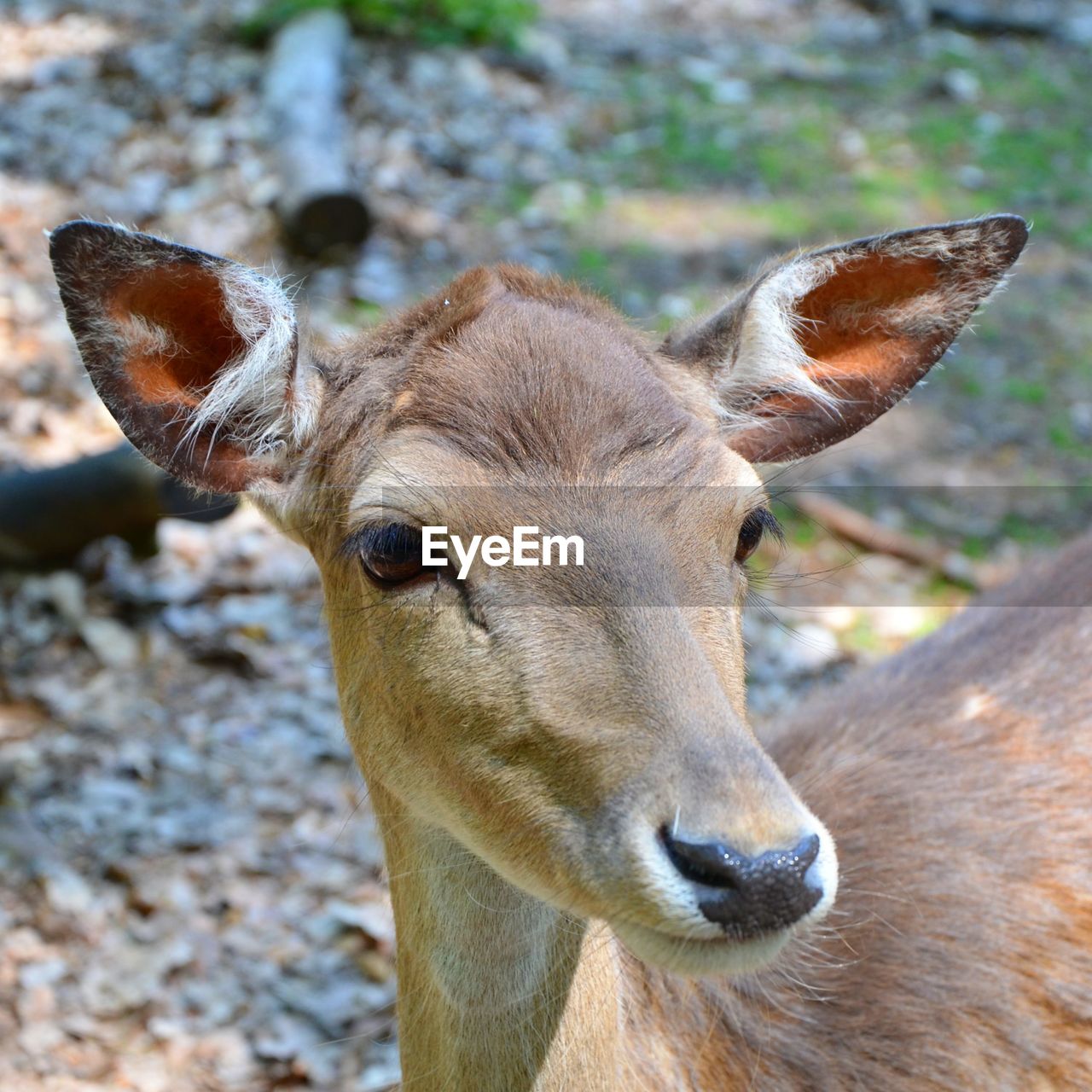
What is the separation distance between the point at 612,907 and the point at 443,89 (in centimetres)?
887

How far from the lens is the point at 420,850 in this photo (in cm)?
295

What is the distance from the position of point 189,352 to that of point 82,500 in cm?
299

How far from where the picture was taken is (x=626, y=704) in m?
2.36

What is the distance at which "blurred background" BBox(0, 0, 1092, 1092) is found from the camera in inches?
188

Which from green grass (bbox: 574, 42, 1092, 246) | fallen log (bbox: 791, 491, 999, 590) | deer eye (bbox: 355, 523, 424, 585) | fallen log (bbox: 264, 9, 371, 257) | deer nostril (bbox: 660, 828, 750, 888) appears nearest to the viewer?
deer nostril (bbox: 660, 828, 750, 888)

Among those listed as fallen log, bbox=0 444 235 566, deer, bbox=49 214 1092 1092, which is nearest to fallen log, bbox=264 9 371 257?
fallen log, bbox=0 444 235 566

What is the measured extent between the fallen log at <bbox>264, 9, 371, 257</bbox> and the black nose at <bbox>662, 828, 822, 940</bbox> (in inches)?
254

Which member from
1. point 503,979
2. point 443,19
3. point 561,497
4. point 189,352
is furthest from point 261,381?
point 443,19

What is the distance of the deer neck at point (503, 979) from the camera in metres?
2.86

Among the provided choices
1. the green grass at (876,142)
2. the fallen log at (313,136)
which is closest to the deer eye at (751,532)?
the fallen log at (313,136)

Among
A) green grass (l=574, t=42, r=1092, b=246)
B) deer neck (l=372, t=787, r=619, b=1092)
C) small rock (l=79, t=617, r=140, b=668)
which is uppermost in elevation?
deer neck (l=372, t=787, r=619, b=1092)

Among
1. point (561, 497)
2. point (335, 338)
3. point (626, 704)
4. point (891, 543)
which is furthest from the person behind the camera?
point (891, 543)

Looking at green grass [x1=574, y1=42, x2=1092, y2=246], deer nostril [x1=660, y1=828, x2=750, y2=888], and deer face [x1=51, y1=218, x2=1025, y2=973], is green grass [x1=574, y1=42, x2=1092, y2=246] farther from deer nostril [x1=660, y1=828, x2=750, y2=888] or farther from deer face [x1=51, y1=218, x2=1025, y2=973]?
deer nostril [x1=660, y1=828, x2=750, y2=888]

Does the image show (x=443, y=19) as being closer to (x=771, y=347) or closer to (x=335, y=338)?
(x=335, y=338)
